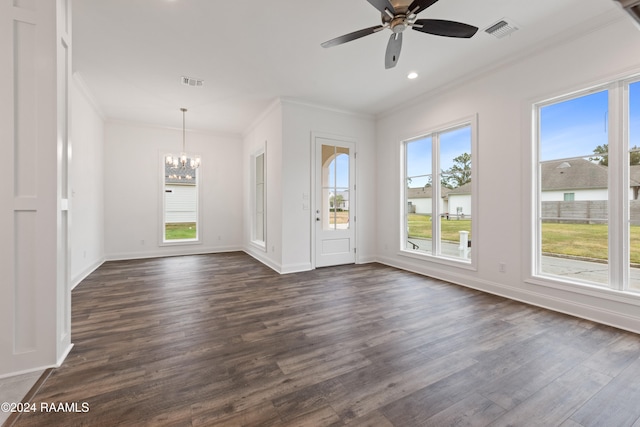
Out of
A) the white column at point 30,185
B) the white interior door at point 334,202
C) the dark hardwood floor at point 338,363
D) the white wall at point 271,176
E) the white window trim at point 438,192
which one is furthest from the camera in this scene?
the white interior door at point 334,202

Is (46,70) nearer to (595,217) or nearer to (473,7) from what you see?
(473,7)

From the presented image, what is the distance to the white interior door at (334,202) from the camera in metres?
5.14

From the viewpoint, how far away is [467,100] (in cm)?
401

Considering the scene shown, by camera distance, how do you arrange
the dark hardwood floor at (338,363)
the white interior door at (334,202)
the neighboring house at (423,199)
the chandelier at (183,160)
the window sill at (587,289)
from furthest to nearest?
the chandelier at (183,160)
the white interior door at (334,202)
the neighboring house at (423,199)
the window sill at (587,289)
the dark hardwood floor at (338,363)

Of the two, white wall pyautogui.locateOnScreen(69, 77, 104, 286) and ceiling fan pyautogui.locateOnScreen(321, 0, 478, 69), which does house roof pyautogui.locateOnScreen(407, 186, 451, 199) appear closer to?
ceiling fan pyautogui.locateOnScreen(321, 0, 478, 69)

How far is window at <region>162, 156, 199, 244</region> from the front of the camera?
6.62 m

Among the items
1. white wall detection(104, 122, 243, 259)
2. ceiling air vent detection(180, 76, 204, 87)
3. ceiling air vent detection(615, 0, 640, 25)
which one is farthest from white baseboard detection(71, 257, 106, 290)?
ceiling air vent detection(615, 0, 640, 25)

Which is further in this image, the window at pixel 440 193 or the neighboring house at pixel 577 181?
the window at pixel 440 193

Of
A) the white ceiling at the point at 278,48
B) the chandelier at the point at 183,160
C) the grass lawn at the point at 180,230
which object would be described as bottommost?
the grass lawn at the point at 180,230

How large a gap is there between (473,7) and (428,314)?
3120mm

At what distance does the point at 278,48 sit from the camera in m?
3.26

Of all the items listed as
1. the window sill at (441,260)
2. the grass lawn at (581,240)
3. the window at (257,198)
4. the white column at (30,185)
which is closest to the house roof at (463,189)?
the grass lawn at (581,240)

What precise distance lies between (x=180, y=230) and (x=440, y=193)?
19.8 feet

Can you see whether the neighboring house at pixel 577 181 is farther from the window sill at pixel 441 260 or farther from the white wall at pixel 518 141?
the window sill at pixel 441 260
